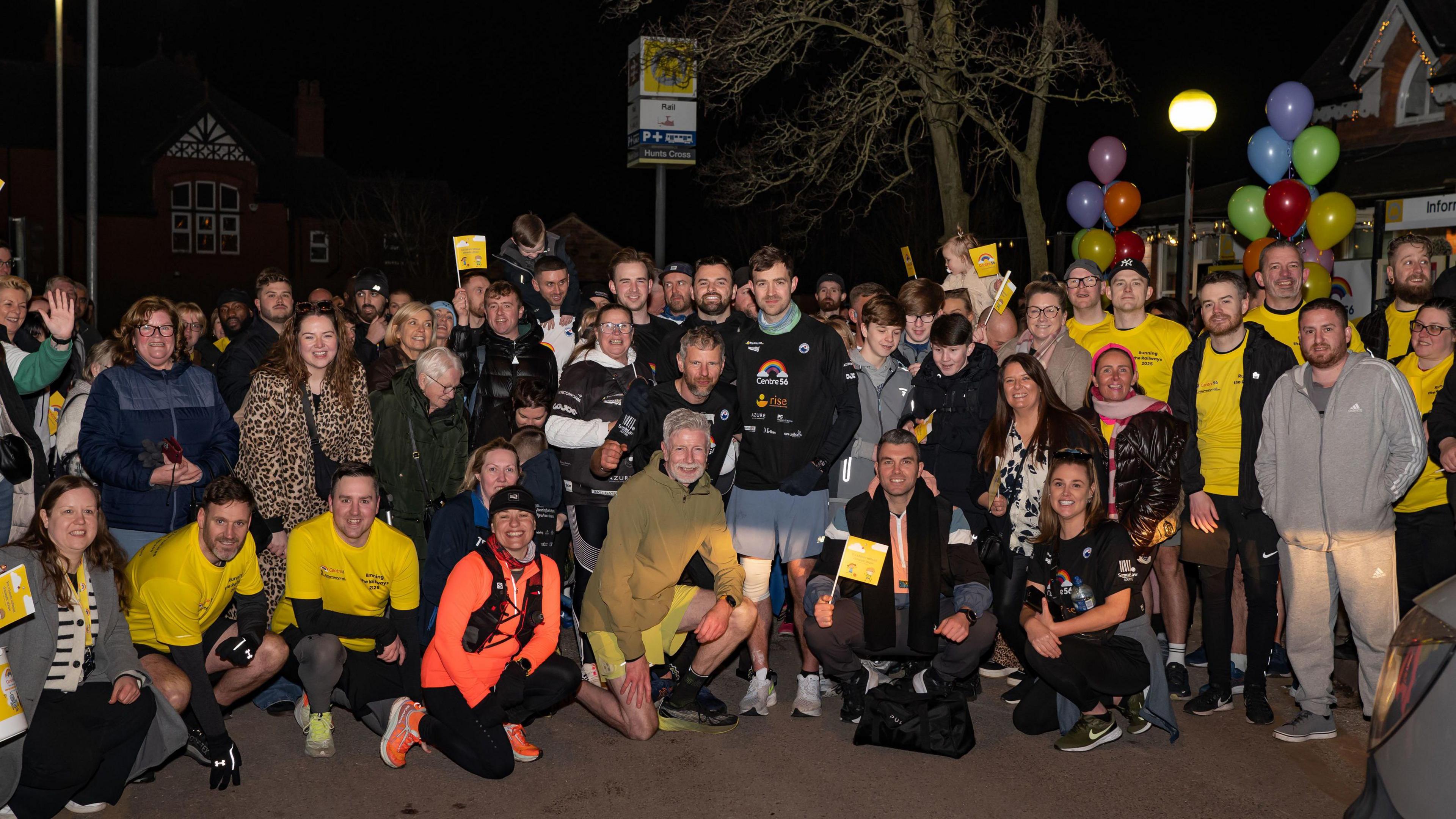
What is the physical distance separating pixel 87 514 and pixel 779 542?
3380 mm

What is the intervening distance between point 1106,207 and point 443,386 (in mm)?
11880

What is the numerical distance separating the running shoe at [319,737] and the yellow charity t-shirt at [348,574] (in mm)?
354

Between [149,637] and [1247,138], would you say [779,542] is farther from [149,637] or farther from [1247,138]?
[1247,138]

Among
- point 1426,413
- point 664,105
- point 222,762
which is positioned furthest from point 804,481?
point 664,105

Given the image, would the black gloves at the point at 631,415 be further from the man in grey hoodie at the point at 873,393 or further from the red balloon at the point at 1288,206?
the red balloon at the point at 1288,206

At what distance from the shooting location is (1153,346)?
6.72 metres

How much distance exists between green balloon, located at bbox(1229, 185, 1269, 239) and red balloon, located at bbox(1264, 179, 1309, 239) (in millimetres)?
547

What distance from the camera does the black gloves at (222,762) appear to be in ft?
16.3

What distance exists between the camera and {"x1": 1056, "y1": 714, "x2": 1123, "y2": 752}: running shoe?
5480 millimetres

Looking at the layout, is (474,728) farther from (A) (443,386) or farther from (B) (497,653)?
(A) (443,386)

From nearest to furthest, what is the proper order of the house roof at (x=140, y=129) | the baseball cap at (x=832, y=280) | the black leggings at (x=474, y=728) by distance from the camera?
the black leggings at (x=474, y=728)
the baseball cap at (x=832, y=280)
the house roof at (x=140, y=129)

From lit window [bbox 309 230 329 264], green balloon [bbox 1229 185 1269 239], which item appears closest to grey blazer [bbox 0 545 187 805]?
green balloon [bbox 1229 185 1269 239]

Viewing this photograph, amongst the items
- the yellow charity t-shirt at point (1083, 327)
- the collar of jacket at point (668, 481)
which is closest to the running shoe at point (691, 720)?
the collar of jacket at point (668, 481)

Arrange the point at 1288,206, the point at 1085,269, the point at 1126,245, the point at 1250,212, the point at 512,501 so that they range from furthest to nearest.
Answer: the point at 1126,245 < the point at 1250,212 < the point at 1288,206 < the point at 1085,269 < the point at 512,501
